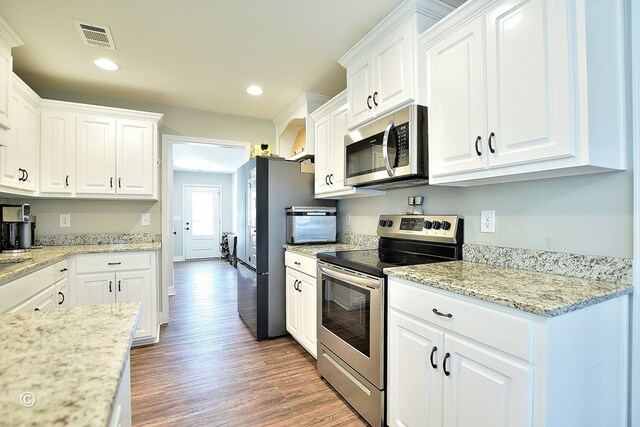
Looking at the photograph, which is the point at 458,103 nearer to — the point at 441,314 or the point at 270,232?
the point at 441,314

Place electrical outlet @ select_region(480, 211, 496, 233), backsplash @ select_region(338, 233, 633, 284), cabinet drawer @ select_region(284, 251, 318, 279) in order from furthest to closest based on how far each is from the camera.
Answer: cabinet drawer @ select_region(284, 251, 318, 279)
electrical outlet @ select_region(480, 211, 496, 233)
backsplash @ select_region(338, 233, 633, 284)

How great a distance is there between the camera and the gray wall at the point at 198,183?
8273 millimetres

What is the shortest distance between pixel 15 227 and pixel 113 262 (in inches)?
30.7

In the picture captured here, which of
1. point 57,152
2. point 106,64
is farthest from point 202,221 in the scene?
point 106,64

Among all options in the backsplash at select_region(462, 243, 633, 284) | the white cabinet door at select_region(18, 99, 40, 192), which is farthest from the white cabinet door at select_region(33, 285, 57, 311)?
the backsplash at select_region(462, 243, 633, 284)

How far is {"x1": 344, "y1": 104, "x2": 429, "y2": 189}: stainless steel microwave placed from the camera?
184 cm

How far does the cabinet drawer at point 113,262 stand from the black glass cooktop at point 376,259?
1.73 metres

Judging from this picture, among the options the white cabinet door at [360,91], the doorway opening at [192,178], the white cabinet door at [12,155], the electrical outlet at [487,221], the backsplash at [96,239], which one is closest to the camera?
the electrical outlet at [487,221]

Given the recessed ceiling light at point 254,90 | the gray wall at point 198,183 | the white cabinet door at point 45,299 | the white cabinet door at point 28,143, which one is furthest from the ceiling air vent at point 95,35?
the gray wall at point 198,183

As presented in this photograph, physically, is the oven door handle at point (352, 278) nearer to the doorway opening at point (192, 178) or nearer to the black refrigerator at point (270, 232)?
the black refrigerator at point (270, 232)

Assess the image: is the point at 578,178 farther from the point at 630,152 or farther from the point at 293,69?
the point at 293,69

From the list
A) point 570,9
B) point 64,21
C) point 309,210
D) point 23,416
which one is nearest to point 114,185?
point 64,21

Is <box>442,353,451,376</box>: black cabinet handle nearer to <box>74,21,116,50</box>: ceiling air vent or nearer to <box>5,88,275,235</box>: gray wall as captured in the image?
<box>74,21,116,50</box>: ceiling air vent

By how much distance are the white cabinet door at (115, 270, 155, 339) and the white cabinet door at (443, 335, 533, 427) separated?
2.62 m
